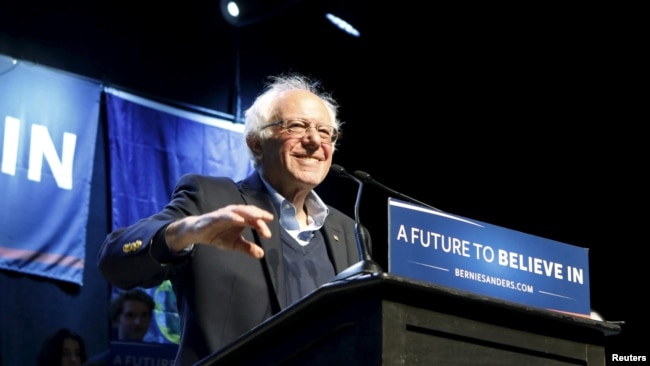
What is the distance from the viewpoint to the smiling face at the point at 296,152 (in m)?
2.64

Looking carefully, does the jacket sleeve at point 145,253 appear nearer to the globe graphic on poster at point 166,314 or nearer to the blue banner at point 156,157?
the blue banner at point 156,157

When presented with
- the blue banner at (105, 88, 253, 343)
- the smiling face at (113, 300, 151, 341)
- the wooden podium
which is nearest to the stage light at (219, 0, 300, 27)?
the blue banner at (105, 88, 253, 343)

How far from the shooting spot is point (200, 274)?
2283mm

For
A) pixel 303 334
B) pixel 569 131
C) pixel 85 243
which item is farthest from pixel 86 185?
pixel 303 334

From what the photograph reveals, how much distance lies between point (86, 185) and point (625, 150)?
3540 mm

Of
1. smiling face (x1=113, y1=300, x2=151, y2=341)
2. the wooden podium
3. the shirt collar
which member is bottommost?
the wooden podium

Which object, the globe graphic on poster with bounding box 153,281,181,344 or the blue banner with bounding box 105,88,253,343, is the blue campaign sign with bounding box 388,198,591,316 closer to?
the blue banner with bounding box 105,88,253,343

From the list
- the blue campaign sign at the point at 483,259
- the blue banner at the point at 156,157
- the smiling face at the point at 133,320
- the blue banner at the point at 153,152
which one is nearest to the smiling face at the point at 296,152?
the blue campaign sign at the point at 483,259

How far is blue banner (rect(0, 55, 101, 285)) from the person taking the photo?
5.69 metres

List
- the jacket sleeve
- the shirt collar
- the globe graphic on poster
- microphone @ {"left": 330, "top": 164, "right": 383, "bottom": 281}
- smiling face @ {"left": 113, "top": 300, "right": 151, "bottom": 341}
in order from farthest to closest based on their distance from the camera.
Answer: the globe graphic on poster → smiling face @ {"left": 113, "top": 300, "right": 151, "bottom": 341} → the shirt collar → the jacket sleeve → microphone @ {"left": 330, "top": 164, "right": 383, "bottom": 281}

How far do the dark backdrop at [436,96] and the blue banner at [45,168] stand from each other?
0.17m

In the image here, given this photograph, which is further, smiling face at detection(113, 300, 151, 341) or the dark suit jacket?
smiling face at detection(113, 300, 151, 341)

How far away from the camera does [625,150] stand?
6043 mm

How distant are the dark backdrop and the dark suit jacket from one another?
12.2 ft
